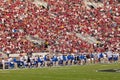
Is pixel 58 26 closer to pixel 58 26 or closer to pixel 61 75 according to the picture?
pixel 58 26

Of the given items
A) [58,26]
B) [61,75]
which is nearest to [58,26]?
[58,26]

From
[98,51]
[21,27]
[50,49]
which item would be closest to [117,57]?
[98,51]

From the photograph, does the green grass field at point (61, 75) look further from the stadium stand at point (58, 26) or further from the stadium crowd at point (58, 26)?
the stadium stand at point (58, 26)

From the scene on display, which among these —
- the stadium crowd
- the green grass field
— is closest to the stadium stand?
the stadium crowd

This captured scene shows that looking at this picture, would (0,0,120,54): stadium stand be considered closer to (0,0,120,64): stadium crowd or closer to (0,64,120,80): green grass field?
(0,0,120,64): stadium crowd

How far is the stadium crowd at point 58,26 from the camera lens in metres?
32.1

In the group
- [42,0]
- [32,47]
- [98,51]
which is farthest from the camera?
[42,0]

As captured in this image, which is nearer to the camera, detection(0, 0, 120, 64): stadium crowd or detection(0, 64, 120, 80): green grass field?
detection(0, 64, 120, 80): green grass field

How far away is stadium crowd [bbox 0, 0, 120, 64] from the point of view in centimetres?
3212

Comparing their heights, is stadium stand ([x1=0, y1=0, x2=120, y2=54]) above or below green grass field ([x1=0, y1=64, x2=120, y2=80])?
above

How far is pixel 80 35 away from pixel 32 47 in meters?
6.41

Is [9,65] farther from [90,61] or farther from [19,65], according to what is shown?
[90,61]

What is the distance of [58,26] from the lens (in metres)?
35.9

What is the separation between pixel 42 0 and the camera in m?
39.0
